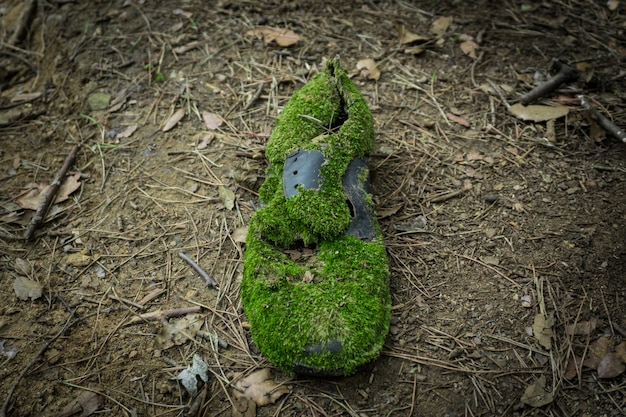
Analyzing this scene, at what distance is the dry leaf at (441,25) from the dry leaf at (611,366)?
106 inches

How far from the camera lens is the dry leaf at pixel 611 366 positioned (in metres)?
2.10

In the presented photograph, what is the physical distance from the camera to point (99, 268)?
265cm

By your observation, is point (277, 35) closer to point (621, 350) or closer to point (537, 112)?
point (537, 112)

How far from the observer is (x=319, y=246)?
93.8 inches

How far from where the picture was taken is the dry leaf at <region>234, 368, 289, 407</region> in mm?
2105

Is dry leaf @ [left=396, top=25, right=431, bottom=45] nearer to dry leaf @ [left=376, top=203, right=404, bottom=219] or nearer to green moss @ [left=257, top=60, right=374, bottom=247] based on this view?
green moss @ [left=257, top=60, right=374, bottom=247]

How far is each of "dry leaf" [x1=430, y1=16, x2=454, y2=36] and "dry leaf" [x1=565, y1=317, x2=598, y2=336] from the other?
2.51 meters

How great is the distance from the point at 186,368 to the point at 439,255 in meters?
1.44

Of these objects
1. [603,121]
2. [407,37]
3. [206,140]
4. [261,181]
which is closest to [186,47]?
[206,140]

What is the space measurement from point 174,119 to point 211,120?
0.27 m

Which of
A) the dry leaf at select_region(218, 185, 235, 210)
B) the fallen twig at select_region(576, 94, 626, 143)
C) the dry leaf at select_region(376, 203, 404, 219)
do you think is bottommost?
the dry leaf at select_region(376, 203, 404, 219)

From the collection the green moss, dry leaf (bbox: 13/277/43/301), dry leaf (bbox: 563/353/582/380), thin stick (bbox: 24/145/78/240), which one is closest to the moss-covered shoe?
the green moss

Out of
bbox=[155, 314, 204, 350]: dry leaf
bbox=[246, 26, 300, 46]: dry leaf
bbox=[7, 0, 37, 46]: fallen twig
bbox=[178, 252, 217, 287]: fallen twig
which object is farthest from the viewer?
bbox=[7, 0, 37, 46]: fallen twig

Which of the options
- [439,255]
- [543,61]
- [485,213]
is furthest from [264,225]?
[543,61]
